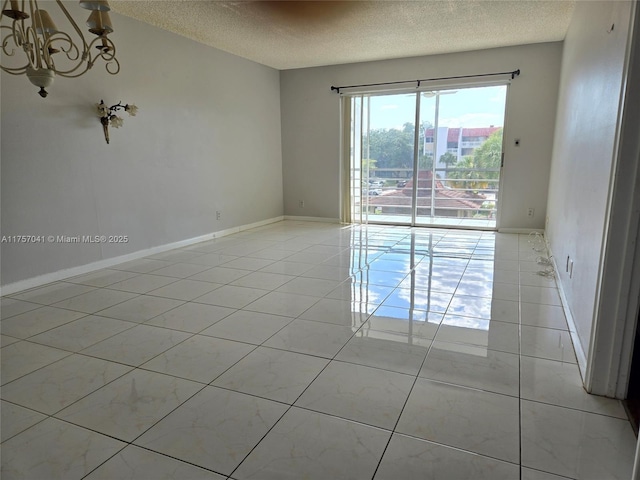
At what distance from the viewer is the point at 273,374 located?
1909 mm

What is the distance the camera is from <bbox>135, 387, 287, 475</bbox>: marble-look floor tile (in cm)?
140

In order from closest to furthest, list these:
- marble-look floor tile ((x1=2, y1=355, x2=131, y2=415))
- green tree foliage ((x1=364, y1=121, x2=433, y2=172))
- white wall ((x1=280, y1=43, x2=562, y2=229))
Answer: marble-look floor tile ((x1=2, y1=355, x2=131, y2=415))
white wall ((x1=280, y1=43, x2=562, y2=229))
green tree foliage ((x1=364, y1=121, x2=433, y2=172))

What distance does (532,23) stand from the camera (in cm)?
419

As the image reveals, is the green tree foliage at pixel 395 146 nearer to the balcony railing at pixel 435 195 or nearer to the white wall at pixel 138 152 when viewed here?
the balcony railing at pixel 435 195

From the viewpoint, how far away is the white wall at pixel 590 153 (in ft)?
5.69

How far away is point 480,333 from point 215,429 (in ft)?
5.22

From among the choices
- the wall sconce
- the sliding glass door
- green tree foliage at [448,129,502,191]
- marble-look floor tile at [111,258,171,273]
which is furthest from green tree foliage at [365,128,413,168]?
marble-look floor tile at [111,258,171,273]

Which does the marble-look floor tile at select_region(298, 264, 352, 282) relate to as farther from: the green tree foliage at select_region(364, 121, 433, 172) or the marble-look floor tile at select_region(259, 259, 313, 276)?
the green tree foliage at select_region(364, 121, 433, 172)

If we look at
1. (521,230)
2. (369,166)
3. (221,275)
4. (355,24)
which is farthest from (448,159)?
(221,275)

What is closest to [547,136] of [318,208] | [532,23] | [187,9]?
[532,23]

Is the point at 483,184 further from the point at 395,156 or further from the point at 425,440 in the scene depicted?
the point at 425,440

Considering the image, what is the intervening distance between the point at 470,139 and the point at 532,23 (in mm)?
1904

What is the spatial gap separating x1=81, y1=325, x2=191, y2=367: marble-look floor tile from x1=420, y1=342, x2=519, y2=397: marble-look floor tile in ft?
4.66

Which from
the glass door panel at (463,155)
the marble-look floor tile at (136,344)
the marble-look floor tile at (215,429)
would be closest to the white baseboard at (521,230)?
the glass door panel at (463,155)
